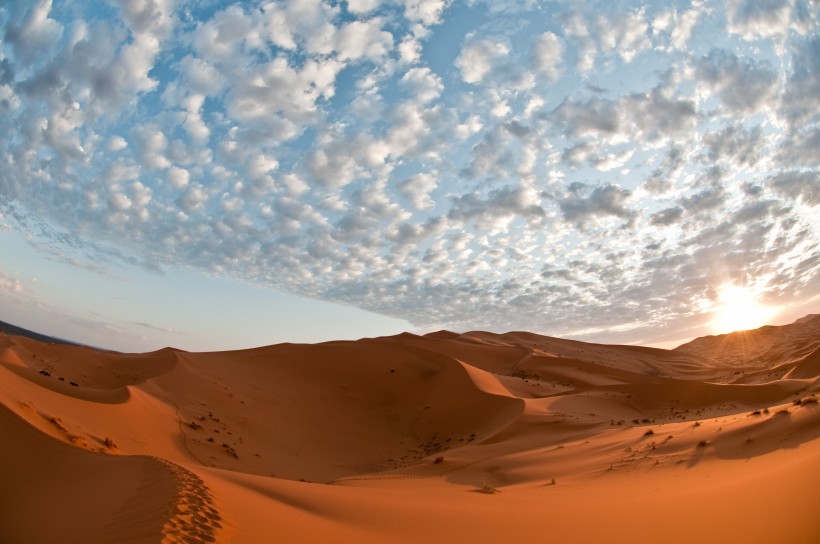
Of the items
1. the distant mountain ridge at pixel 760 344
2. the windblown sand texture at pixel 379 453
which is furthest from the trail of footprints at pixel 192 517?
the distant mountain ridge at pixel 760 344

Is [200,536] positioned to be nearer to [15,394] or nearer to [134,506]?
[134,506]

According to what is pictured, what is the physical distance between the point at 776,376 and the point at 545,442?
20713 millimetres

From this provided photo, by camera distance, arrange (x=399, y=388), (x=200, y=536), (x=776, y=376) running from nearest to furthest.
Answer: (x=200, y=536) → (x=399, y=388) → (x=776, y=376)

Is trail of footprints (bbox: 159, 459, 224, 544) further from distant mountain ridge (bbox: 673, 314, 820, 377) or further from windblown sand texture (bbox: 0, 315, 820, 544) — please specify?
distant mountain ridge (bbox: 673, 314, 820, 377)

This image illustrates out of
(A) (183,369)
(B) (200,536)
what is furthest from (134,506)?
(A) (183,369)

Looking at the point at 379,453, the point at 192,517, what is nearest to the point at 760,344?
the point at 379,453

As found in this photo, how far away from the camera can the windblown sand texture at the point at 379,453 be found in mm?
4121

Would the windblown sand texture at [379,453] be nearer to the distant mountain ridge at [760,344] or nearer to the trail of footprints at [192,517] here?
the trail of footprints at [192,517]

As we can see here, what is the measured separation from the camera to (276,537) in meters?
3.72

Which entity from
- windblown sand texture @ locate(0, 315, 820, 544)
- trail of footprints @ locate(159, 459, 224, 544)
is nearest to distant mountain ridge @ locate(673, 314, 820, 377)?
windblown sand texture @ locate(0, 315, 820, 544)

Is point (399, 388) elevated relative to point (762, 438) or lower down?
lower down

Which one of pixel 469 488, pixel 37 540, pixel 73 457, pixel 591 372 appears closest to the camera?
pixel 37 540

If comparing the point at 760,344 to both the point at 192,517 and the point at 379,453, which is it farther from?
the point at 192,517

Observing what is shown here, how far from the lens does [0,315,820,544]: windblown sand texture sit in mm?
4121
